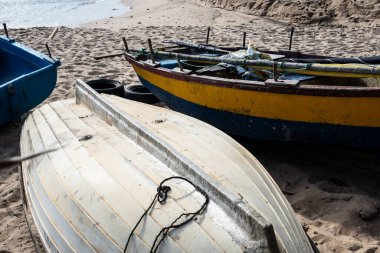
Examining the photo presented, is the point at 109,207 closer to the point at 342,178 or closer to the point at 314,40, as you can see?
the point at 342,178

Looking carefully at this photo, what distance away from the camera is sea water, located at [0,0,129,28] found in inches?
933

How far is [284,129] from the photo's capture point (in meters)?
4.64

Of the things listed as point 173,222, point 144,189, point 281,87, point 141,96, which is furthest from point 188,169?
point 141,96

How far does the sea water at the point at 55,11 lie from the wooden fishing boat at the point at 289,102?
58.9ft

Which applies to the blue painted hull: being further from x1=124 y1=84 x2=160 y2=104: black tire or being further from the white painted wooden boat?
x1=124 y1=84 x2=160 y2=104: black tire

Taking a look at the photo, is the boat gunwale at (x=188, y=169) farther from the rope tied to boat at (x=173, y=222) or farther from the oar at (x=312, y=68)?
the oar at (x=312, y=68)

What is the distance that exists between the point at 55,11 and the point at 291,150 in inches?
1026

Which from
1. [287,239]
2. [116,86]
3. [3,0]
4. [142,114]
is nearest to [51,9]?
[3,0]

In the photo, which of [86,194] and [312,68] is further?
[312,68]

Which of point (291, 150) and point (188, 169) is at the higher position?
point (188, 169)

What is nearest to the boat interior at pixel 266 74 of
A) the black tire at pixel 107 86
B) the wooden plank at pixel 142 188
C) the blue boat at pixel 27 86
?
the black tire at pixel 107 86

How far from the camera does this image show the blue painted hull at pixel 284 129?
4227 mm

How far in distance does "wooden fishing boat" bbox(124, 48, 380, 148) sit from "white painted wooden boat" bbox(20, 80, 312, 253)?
0.84m

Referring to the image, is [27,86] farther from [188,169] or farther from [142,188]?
[188,169]
